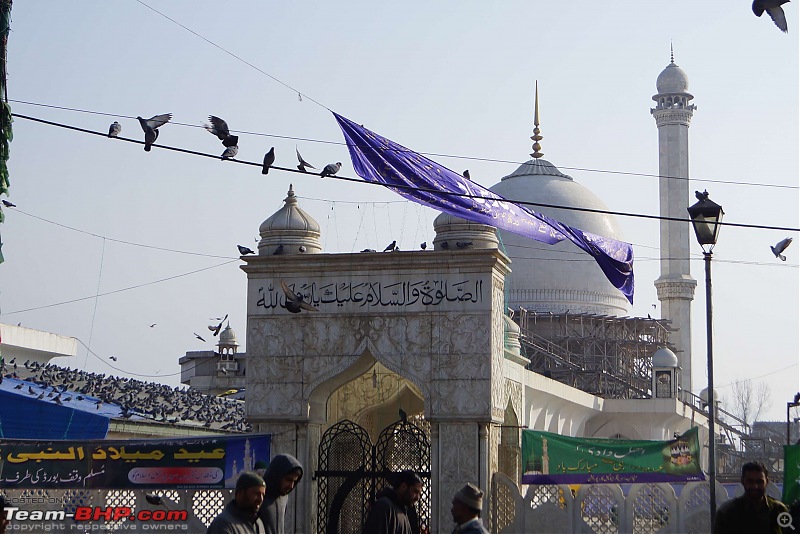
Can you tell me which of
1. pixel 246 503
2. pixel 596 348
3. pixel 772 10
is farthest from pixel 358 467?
pixel 596 348

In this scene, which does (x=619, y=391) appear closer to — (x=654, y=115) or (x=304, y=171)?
(x=654, y=115)

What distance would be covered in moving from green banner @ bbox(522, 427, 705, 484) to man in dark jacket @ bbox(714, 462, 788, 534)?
8495 mm

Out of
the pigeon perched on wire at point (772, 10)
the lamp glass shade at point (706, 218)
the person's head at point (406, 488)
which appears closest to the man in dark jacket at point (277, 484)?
the person's head at point (406, 488)

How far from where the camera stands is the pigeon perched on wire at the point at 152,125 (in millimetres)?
11609

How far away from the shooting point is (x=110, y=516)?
15.0 meters

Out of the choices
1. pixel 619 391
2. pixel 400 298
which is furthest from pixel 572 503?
pixel 619 391

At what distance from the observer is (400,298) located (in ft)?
49.6

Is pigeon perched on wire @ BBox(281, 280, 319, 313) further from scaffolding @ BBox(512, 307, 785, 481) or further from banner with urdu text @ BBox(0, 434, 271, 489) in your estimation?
scaffolding @ BBox(512, 307, 785, 481)

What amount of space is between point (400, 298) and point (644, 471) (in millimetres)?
3970

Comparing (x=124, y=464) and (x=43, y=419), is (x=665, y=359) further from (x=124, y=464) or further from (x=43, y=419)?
(x=124, y=464)

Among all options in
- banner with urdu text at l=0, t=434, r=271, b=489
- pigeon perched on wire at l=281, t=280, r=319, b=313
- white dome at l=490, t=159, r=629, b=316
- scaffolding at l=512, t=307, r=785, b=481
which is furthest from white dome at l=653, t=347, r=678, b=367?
banner with urdu text at l=0, t=434, r=271, b=489

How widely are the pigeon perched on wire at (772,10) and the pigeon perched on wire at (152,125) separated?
5.85 m

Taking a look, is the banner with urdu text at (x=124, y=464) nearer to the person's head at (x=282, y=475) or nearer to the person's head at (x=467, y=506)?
the person's head at (x=282, y=475)

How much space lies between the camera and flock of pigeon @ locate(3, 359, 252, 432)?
19531mm
